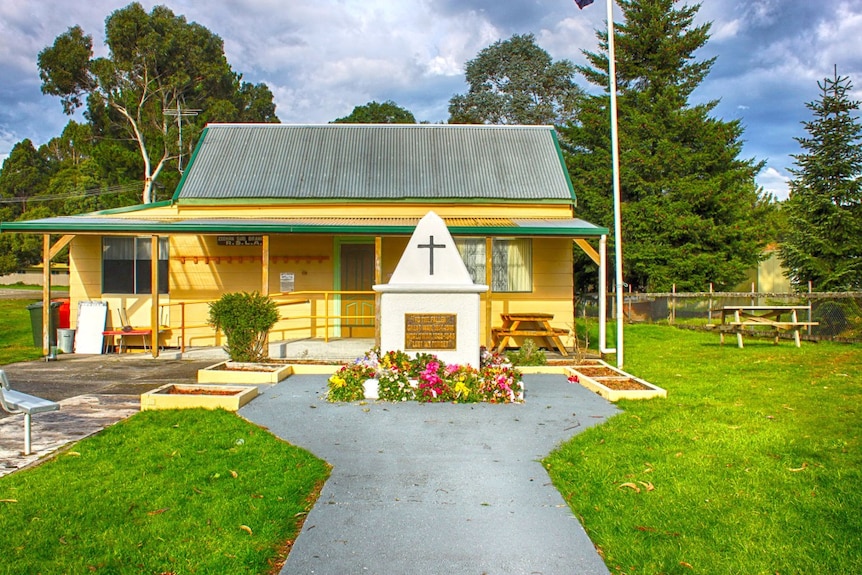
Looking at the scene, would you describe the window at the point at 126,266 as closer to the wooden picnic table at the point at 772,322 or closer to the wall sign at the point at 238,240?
the wall sign at the point at 238,240

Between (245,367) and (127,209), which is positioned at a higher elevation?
(127,209)

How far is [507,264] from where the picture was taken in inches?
545

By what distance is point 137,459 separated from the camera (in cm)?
511

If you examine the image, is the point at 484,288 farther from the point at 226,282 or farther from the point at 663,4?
the point at 663,4

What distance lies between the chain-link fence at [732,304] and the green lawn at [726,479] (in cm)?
551

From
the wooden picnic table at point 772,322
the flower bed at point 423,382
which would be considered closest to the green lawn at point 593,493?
the flower bed at point 423,382

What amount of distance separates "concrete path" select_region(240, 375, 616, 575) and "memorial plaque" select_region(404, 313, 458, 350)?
39.2 inches

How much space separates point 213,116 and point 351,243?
30.5 m

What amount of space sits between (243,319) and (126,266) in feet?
18.1

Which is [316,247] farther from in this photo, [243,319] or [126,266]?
[243,319]

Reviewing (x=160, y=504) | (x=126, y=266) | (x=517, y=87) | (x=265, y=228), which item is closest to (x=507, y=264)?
(x=265, y=228)

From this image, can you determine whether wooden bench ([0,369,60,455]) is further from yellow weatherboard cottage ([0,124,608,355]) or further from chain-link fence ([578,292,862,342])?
chain-link fence ([578,292,862,342])

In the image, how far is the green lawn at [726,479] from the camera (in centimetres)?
347

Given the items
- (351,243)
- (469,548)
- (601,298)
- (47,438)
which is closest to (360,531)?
(469,548)
